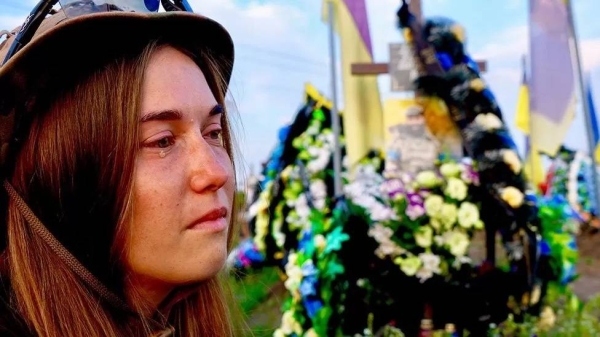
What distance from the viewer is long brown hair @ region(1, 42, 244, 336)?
46.0 inches

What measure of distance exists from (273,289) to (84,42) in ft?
21.9

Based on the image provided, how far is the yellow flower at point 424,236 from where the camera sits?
344cm

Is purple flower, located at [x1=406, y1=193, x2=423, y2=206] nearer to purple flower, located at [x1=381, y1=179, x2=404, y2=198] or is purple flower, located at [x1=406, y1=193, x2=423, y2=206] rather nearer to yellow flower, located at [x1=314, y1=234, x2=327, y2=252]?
purple flower, located at [x1=381, y1=179, x2=404, y2=198]

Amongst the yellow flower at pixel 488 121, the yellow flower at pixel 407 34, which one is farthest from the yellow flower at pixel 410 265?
the yellow flower at pixel 407 34

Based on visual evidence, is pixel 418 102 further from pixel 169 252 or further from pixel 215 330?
pixel 169 252

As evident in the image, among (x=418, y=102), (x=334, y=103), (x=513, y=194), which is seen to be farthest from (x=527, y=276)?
(x=334, y=103)

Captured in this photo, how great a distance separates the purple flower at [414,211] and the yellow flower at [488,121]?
0.56 m

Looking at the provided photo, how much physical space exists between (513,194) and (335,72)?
3726mm

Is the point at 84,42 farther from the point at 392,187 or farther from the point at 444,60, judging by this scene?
the point at 444,60

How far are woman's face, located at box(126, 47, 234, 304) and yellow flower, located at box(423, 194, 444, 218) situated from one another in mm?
2394

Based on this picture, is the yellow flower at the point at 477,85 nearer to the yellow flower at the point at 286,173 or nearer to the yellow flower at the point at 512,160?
the yellow flower at the point at 512,160

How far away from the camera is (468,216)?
11.5ft

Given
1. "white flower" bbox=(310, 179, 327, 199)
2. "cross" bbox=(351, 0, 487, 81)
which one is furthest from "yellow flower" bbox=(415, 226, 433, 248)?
"white flower" bbox=(310, 179, 327, 199)

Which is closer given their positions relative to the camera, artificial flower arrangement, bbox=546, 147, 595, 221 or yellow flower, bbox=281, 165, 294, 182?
yellow flower, bbox=281, 165, 294, 182
